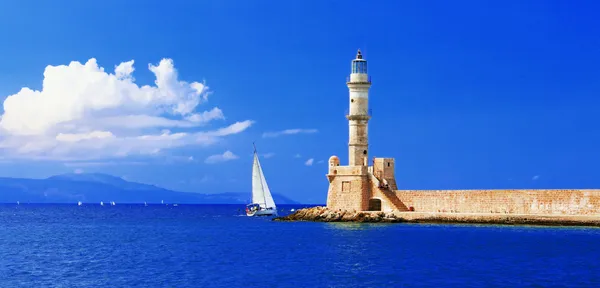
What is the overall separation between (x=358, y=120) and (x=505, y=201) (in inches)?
390

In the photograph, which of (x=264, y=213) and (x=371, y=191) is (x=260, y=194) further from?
(x=371, y=191)

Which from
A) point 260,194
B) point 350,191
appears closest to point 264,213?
point 260,194

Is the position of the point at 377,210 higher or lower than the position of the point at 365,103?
lower

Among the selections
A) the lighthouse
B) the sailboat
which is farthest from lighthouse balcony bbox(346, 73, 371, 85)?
the sailboat

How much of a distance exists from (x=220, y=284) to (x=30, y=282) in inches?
231

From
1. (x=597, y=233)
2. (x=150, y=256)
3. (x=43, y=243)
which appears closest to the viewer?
(x=150, y=256)

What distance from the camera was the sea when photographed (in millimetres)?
25688

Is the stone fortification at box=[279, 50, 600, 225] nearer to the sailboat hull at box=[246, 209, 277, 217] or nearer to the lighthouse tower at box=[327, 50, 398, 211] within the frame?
the lighthouse tower at box=[327, 50, 398, 211]

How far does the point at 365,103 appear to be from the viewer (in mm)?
50125

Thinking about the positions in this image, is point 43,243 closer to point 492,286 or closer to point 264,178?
point 492,286

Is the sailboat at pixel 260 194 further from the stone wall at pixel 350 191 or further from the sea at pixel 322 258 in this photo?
the sea at pixel 322 258

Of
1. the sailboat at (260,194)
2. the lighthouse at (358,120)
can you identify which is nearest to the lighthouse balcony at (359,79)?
the lighthouse at (358,120)

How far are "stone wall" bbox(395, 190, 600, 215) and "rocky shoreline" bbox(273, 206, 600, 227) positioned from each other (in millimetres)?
627

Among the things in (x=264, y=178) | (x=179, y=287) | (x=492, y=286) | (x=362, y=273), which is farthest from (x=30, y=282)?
(x=264, y=178)
